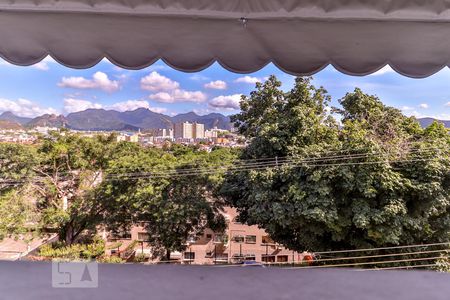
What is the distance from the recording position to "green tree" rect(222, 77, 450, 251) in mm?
2338

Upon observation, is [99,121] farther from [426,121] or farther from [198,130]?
[426,121]

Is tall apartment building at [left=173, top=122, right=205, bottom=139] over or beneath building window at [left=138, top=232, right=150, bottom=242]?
over

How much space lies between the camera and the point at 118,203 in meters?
2.56

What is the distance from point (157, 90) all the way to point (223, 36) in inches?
47.3

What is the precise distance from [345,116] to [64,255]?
2522 millimetres

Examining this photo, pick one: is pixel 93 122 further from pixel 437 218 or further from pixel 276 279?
pixel 437 218

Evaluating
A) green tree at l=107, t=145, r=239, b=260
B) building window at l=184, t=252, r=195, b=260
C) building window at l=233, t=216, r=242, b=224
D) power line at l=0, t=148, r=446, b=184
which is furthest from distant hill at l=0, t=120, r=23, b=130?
building window at l=233, t=216, r=242, b=224

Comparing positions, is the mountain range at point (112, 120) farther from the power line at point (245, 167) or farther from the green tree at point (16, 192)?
the power line at point (245, 167)

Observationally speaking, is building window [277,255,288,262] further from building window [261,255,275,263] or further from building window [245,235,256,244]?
building window [245,235,256,244]

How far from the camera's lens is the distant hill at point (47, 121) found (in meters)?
2.24

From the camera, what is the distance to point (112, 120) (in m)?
2.33

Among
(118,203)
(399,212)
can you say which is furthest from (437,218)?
(118,203)

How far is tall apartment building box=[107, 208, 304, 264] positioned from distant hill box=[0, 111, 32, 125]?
1209mm

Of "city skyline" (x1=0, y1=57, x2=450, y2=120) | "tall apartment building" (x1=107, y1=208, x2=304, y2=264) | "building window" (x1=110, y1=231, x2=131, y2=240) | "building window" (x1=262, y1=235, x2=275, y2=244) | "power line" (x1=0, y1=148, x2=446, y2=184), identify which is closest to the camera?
"city skyline" (x1=0, y1=57, x2=450, y2=120)
